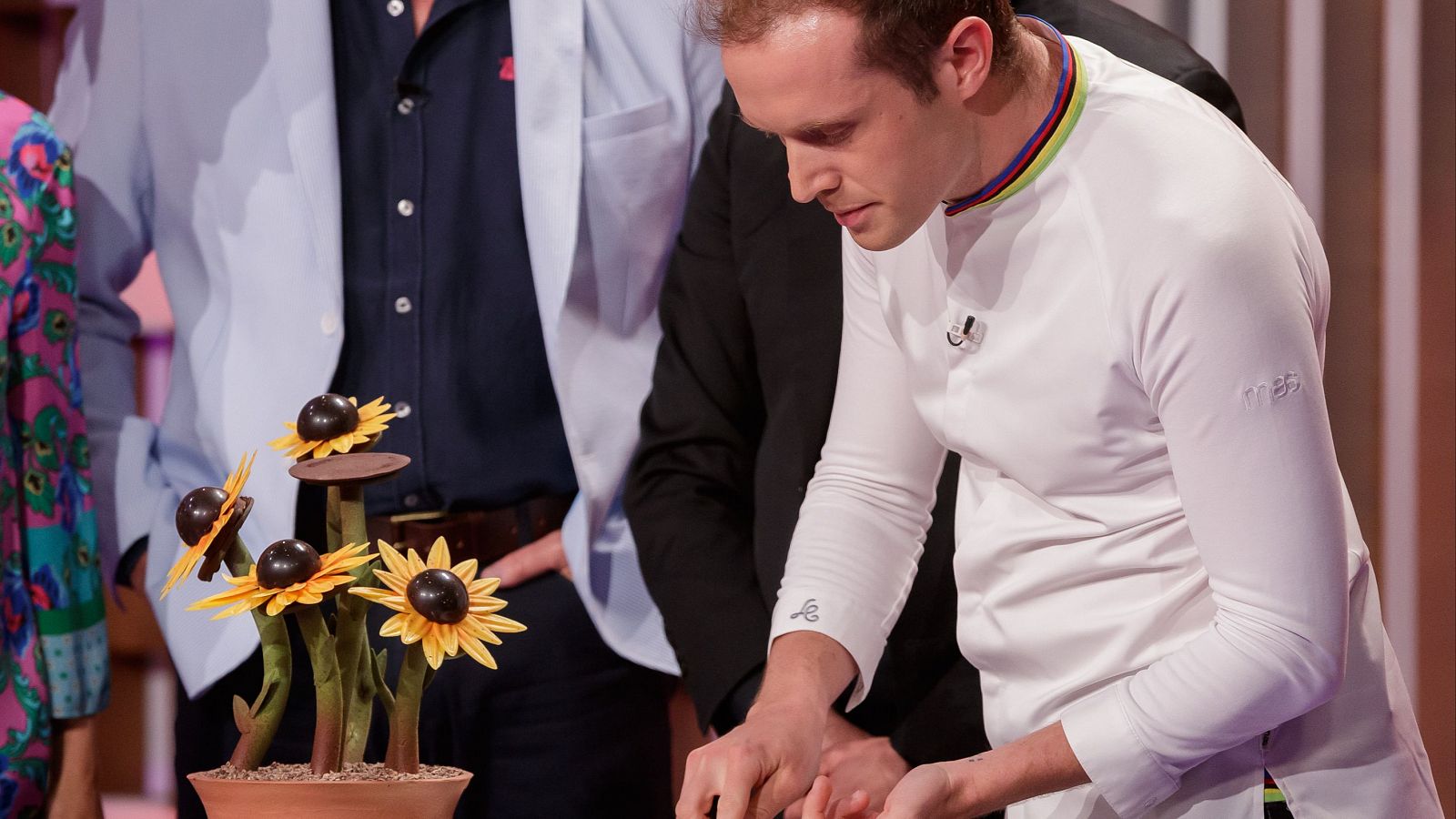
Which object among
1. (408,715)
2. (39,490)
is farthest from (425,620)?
(39,490)

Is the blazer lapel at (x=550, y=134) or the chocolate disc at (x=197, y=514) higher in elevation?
the blazer lapel at (x=550, y=134)

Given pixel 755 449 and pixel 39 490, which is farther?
pixel 755 449

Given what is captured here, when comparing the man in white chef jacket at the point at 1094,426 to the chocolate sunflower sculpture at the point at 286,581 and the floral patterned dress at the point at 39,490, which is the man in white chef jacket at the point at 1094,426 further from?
the floral patterned dress at the point at 39,490

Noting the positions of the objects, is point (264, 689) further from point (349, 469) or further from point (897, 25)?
point (897, 25)

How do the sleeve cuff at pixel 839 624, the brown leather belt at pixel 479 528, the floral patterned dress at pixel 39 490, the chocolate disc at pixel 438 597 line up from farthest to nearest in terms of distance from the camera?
the brown leather belt at pixel 479 528 < the floral patterned dress at pixel 39 490 < the sleeve cuff at pixel 839 624 < the chocolate disc at pixel 438 597

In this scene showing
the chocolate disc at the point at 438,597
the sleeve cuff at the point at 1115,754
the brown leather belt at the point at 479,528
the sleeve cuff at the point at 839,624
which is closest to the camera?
the chocolate disc at the point at 438,597

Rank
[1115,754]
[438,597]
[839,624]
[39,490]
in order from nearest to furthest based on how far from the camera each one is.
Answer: [438,597] → [1115,754] → [839,624] → [39,490]

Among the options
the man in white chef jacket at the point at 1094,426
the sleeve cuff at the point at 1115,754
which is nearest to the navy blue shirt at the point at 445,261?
the man in white chef jacket at the point at 1094,426

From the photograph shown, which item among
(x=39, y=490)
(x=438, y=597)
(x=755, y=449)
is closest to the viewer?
(x=438, y=597)

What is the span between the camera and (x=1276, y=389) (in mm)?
1115

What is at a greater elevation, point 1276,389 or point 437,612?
point 1276,389

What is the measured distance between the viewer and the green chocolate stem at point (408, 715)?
1181 millimetres

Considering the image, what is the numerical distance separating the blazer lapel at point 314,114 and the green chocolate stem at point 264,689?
31.4 inches

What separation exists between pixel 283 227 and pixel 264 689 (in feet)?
3.06
